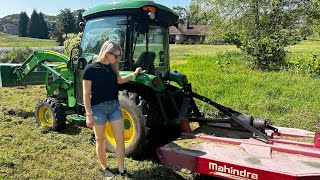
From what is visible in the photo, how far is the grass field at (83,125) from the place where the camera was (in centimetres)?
453

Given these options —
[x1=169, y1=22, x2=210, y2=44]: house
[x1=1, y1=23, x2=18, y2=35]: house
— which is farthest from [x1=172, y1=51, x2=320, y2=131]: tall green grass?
[x1=1, y1=23, x2=18, y2=35]: house

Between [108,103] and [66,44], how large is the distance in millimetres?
18810

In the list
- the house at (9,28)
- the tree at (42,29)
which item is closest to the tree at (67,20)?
the tree at (42,29)

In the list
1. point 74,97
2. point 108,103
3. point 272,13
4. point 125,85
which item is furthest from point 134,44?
point 272,13

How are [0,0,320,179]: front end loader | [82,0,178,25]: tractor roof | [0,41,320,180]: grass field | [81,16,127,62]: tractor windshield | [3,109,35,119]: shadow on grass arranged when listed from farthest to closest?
[3,109,35,119]: shadow on grass < [81,16,127,62]: tractor windshield < [82,0,178,25]: tractor roof < [0,41,320,180]: grass field < [0,0,320,179]: front end loader

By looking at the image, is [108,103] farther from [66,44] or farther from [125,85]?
[66,44]

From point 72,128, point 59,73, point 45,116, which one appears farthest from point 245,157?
point 45,116

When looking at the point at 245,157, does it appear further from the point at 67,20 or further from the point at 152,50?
the point at 67,20

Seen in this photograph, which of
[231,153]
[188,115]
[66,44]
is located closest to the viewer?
[231,153]

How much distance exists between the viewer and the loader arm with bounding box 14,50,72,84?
20.6ft

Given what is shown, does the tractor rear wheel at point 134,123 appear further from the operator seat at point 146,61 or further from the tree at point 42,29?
the tree at point 42,29

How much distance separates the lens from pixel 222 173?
12.0ft

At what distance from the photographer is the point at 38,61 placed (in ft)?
22.5

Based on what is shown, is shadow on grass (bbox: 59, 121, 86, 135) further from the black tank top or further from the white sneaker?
the black tank top
